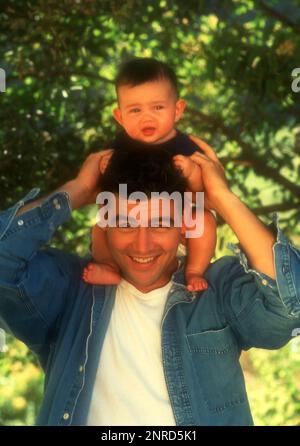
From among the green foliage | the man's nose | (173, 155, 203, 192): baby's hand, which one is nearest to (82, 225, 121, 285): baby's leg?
the man's nose

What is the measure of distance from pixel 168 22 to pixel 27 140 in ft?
3.63

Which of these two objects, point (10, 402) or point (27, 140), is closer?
point (27, 140)

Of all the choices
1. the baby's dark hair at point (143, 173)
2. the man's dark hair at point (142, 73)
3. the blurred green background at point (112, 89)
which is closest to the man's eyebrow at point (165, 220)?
the baby's dark hair at point (143, 173)

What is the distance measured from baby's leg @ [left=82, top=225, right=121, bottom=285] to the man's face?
0.06m

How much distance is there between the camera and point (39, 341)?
3137 mm

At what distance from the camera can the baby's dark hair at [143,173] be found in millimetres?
3094

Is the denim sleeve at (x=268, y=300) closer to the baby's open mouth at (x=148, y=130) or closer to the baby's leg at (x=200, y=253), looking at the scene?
the baby's leg at (x=200, y=253)

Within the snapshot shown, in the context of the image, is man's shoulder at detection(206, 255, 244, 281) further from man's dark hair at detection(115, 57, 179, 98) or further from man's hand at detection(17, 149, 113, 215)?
man's dark hair at detection(115, 57, 179, 98)

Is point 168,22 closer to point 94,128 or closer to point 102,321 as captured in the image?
point 94,128

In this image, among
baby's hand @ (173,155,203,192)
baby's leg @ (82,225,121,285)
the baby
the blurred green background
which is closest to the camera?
baby's leg @ (82,225,121,285)

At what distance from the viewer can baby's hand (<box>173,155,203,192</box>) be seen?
3.20m

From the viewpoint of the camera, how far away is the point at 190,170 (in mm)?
3230
